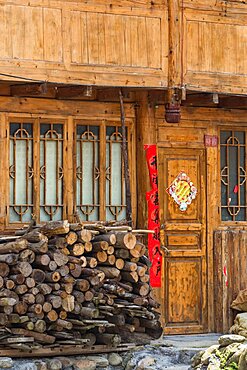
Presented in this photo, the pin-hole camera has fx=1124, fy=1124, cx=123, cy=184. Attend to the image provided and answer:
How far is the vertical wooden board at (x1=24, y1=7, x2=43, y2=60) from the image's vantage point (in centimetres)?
1814

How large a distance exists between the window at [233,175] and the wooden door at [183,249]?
20.2 inches

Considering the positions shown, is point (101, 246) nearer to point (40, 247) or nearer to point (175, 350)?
point (40, 247)

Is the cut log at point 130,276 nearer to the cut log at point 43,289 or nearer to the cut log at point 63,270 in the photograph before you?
the cut log at point 63,270

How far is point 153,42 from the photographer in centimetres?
1920

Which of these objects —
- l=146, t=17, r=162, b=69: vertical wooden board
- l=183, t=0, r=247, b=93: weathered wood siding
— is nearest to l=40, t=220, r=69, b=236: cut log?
l=146, t=17, r=162, b=69: vertical wooden board

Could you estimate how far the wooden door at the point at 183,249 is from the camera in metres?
20.0

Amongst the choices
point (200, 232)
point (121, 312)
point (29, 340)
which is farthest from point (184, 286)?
point (29, 340)

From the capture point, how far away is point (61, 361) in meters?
17.3

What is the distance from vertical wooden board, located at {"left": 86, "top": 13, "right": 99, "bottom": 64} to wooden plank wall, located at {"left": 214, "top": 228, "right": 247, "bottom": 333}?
4119 millimetres

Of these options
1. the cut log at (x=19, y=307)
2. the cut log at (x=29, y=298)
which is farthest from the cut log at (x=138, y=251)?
the cut log at (x=19, y=307)

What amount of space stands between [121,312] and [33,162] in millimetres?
3094

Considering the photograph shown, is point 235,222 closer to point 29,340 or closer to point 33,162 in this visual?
point 33,162

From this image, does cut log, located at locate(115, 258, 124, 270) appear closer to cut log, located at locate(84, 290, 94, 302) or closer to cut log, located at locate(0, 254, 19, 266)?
cut log, located at locate(84, 290, 94, 302)

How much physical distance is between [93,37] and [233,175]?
4.06 meters
